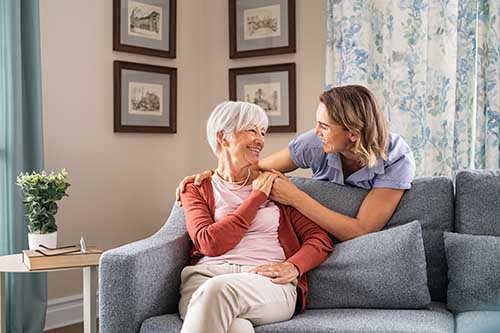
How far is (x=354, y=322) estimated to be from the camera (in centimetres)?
236

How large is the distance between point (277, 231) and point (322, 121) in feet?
1.46

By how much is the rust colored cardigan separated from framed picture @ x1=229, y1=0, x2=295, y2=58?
5.75 ft

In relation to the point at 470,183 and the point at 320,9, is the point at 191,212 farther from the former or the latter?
the point at 320,9

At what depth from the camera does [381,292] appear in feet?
8.38

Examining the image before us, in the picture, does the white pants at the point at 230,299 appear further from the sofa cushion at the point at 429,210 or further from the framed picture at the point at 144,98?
the framed picture at the point at 144,98

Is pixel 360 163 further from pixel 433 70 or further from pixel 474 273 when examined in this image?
pixel 433 70

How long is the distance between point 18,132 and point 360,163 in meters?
1.67

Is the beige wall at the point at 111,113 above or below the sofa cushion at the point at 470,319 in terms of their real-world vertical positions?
above

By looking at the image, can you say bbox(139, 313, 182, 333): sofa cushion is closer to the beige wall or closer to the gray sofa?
the gray sofa

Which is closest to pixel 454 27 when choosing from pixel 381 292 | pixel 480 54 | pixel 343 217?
pixel 480 54

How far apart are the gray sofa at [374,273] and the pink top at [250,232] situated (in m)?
0.17

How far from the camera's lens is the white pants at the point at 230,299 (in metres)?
2.24

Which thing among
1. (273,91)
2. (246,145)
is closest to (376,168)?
(246,145)

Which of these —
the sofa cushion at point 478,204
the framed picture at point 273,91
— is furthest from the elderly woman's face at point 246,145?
the framed picture at point 273,91
